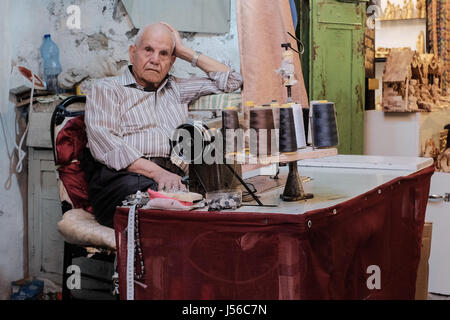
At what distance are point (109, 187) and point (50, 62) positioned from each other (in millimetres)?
1238

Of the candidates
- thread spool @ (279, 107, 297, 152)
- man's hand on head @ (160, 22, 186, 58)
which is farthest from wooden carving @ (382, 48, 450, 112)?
thread spool @ (279, 107, 297, 152)

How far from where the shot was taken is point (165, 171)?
318 centimetres

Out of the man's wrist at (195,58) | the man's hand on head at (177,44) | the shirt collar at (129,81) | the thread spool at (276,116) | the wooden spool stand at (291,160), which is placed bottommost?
the wooden spool stand at (291,160)

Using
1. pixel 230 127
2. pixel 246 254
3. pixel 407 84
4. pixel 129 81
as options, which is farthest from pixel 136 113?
pixel 407 84

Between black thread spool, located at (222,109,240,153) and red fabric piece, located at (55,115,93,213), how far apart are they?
3.91ft

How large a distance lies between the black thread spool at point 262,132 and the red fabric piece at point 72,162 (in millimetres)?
1372

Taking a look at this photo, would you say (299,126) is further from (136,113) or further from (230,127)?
(136,113)

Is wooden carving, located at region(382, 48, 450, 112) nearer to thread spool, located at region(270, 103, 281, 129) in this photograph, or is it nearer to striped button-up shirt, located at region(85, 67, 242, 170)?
striped button-up shirt, located at region(85, 67, 242, 170)

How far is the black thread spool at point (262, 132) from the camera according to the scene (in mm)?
2227

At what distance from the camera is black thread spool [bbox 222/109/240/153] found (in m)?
2.33

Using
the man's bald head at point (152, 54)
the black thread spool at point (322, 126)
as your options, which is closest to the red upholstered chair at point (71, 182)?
the man's bald head at point (152, 54)

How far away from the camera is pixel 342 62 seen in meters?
5.12

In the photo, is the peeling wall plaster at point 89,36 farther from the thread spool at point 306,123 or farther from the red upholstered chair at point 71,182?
the thread spool at point 306,123
